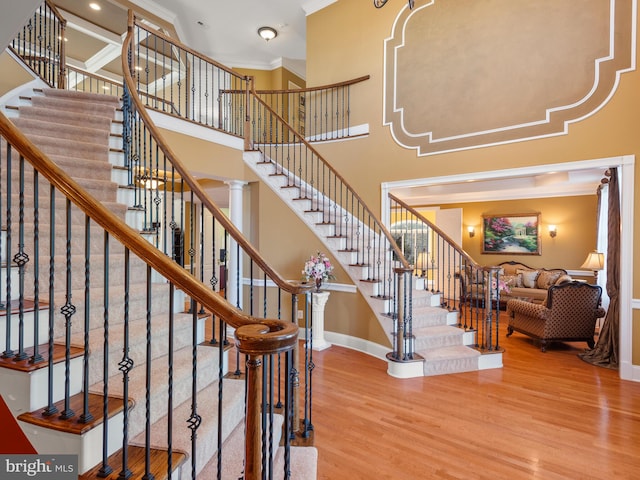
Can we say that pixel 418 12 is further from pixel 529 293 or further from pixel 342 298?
pixel 529 293

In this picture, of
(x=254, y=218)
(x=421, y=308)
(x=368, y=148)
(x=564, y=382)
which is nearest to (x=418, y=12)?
(x=368, y=148)

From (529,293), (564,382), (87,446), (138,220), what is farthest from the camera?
(529,293)

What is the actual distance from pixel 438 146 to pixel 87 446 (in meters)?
4.50

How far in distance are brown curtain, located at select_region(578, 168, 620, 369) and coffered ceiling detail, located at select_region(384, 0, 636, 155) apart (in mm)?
1196

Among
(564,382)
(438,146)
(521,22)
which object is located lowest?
(564,382)

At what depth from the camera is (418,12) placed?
4520 mm

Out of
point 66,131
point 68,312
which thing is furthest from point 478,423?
point 66,131

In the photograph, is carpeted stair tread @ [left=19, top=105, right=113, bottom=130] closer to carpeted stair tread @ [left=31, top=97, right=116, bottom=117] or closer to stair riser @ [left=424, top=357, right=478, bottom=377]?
carpeted stair tread @ [left=31, top=97, right=116, bottom=117]

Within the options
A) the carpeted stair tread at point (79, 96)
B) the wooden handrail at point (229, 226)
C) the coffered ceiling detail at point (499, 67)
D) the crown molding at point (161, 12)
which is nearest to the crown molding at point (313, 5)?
the coffered ceiling detail at point (499, 67)

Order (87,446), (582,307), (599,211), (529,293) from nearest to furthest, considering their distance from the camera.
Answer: (87,446) → (582,307) → (599,211) → (529,293)

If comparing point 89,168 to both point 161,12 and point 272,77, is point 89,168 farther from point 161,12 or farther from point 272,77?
point 272,77

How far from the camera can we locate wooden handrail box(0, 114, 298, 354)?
1072mm

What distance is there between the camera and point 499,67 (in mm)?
3963

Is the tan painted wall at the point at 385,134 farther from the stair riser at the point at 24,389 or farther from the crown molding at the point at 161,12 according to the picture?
the stair riser at the point at 24,389
